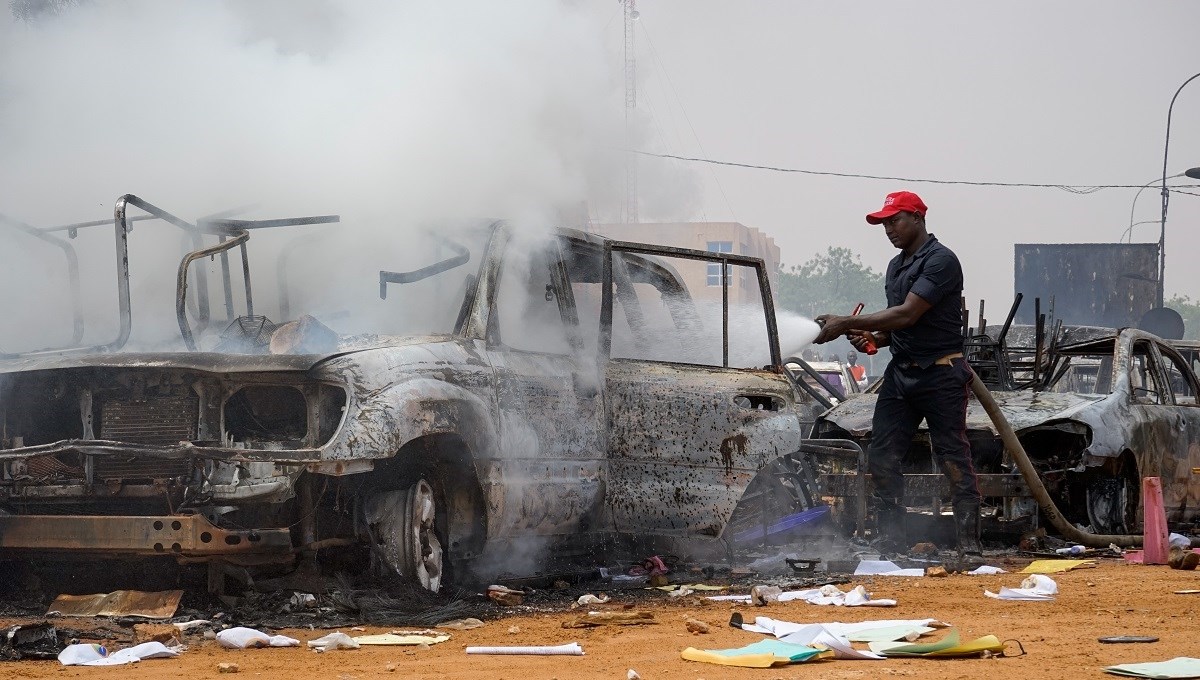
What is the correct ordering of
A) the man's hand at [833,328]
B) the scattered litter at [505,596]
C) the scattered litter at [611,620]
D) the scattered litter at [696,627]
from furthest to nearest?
the man's hand at [833,328], the scattered litter at [505,596], the scattered litter at [611,620], the scattered litter at [696,627]

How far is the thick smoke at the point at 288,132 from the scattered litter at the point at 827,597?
7.15ft

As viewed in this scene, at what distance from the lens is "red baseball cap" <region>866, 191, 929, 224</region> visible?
25.2ft

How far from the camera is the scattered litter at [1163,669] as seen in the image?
3961 millimetres

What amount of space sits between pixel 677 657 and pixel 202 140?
562 centimetres

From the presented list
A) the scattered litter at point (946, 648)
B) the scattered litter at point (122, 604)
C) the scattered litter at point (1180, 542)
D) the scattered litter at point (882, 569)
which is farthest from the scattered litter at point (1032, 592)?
the scattered litter at point (122, 604)

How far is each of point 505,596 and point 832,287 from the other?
9898 cm

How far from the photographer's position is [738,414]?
23.4 ft

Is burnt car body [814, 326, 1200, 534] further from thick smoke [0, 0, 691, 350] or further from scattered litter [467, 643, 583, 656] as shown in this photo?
scattered litter [467, 643, 583, 656]

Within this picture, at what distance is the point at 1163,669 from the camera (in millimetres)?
4059

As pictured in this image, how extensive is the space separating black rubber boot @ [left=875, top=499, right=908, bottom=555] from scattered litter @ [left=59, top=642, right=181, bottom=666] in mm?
4734

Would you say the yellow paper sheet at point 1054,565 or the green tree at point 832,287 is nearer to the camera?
the yellow paper sheet at point 1054,565

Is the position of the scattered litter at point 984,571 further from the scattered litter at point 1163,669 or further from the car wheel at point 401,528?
the car wheel at point 401,528

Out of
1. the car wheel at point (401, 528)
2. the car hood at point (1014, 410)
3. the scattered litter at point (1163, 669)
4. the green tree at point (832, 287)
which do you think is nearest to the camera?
the scattered litter at point (1163, 669)

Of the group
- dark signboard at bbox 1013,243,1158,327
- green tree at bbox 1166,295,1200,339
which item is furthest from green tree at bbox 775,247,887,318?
dark signboard at bbox 1013,243,1158,327
